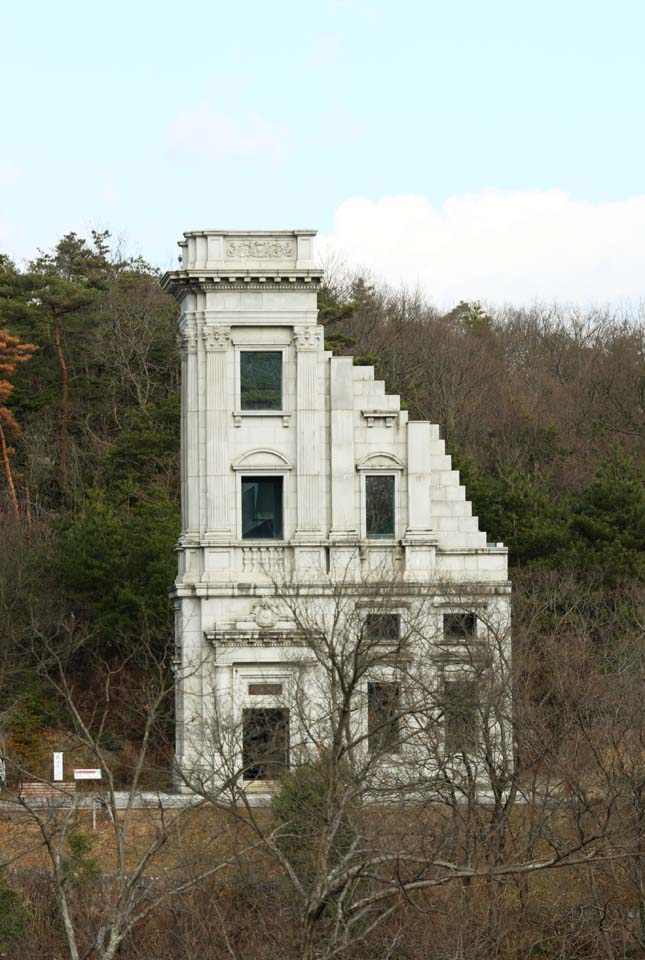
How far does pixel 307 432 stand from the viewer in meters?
52.0

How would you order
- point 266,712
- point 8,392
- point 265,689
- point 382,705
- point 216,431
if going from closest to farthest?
point 382,705
point 266,712
point 265,689
point 216,431
point 8,392

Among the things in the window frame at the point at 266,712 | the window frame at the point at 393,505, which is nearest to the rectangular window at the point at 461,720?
the window frame at the point at 266,712

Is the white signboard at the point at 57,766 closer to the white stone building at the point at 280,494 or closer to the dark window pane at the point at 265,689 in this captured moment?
the white stone building at the point at 280,494

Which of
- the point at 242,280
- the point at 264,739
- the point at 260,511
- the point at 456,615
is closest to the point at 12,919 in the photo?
the point at 264,739

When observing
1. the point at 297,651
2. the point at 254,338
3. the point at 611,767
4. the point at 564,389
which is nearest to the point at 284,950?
the point at 611,767

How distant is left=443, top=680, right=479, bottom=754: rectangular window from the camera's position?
138ft

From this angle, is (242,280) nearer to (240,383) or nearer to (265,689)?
(240,383)

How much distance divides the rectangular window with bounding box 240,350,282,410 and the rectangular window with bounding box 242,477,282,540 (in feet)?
6.52

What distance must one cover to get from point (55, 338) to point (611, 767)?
43796 mm

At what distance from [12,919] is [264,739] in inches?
577

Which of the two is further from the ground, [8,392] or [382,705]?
[8,392]

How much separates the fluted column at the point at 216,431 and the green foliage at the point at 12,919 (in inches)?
634

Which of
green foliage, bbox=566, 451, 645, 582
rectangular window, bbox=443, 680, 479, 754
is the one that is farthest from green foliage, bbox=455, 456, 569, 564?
rectangular window, bbox=443, 680, 479, 754

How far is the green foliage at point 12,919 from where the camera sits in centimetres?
3659
